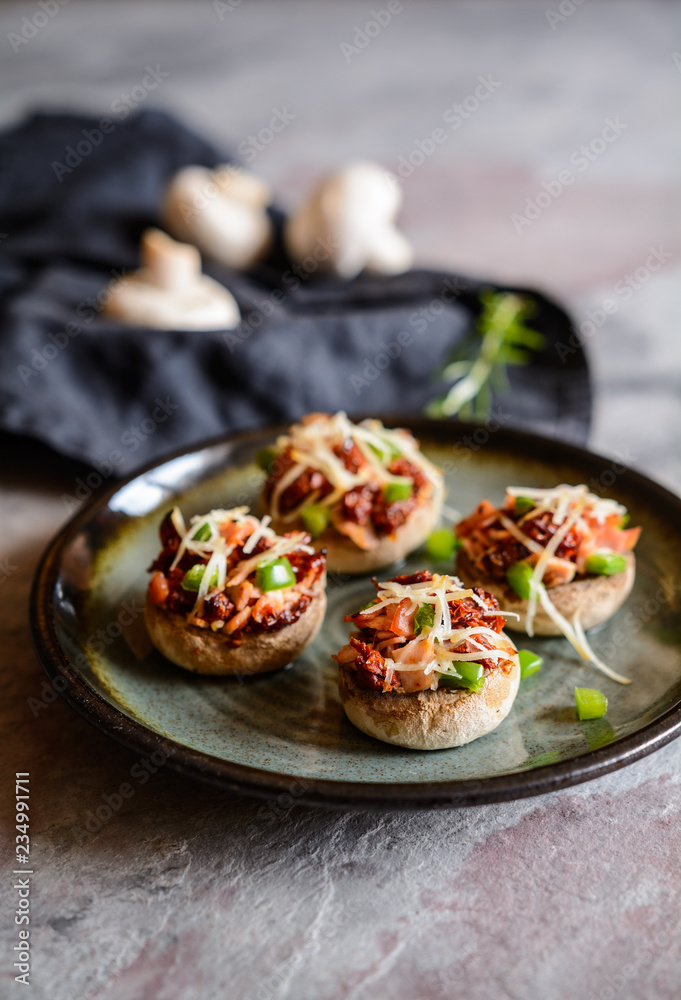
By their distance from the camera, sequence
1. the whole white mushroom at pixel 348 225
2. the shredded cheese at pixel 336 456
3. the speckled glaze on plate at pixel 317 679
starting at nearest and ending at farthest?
the speckled glaze on plate at pixel 317 679, the shredded cheese at pixel 336 456, the whole white mushroom at pixel 348 225

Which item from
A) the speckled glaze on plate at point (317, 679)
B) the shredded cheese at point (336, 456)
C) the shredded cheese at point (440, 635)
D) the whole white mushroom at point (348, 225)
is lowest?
the speckled glaze on plate at point (317, 679)

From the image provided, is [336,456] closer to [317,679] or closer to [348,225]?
[317,679]

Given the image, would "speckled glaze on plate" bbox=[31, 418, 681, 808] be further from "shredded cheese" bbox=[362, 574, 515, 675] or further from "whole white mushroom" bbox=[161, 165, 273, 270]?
"whole white mushroom" bbox=[161, 165, 273, 270]

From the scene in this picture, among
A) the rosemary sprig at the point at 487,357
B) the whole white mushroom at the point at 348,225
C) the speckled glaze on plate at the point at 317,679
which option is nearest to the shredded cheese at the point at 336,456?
the speckled glaze on plate at the point at 317,679

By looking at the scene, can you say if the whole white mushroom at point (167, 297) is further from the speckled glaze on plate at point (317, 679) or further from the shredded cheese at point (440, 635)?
the shredded cheese at point (440, 635)

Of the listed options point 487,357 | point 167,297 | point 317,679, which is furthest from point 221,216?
point 317,679

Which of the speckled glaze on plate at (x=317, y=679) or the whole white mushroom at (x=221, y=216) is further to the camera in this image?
the whole white mushroom at (x=221, y=216)

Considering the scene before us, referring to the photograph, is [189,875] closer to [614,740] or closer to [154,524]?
[614,740]

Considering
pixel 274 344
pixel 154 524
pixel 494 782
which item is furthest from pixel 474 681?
pixel 274 344
